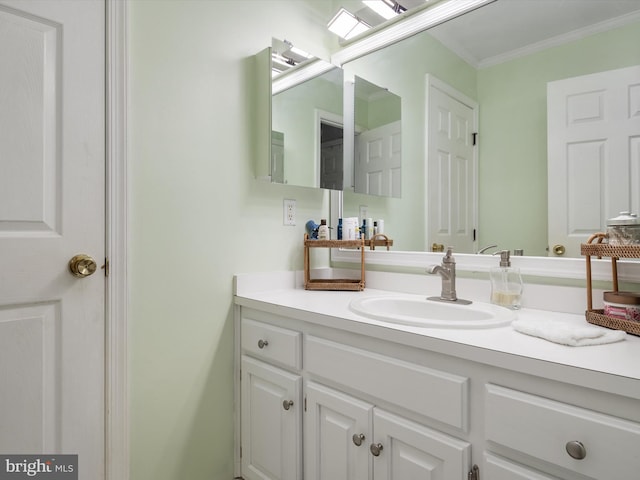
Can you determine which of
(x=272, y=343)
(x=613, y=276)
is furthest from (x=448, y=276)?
(x=272, y=343)

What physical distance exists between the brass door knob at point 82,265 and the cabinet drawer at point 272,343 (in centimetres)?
59

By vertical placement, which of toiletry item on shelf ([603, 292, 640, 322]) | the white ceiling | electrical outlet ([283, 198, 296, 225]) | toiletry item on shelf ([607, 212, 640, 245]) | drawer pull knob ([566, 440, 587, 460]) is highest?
the white ceiling

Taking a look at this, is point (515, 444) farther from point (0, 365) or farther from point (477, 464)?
point (0, 365)

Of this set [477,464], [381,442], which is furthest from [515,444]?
[381,442]

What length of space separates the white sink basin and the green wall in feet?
1.86

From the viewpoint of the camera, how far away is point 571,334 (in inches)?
33.0

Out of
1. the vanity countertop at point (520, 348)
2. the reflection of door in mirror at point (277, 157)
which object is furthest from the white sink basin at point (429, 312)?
the reflection of door in mirror at point (277, 157)

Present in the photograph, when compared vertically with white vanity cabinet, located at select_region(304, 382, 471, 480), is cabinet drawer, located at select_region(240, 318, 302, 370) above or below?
above

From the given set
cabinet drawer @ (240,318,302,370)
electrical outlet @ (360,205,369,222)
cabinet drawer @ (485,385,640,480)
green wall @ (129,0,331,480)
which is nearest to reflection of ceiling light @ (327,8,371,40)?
green wall @ (129,0,331,480)

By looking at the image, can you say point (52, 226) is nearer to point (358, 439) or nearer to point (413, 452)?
point (358, 439)

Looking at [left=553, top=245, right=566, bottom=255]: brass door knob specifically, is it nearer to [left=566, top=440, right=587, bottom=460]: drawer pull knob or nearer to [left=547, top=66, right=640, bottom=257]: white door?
[left=547, top=66, right=640, bottom=257]: white door

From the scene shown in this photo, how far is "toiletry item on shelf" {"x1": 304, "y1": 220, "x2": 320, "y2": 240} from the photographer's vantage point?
181 centimetres

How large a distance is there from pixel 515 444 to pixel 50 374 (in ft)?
4.21

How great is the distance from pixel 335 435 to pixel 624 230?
3.29ft
